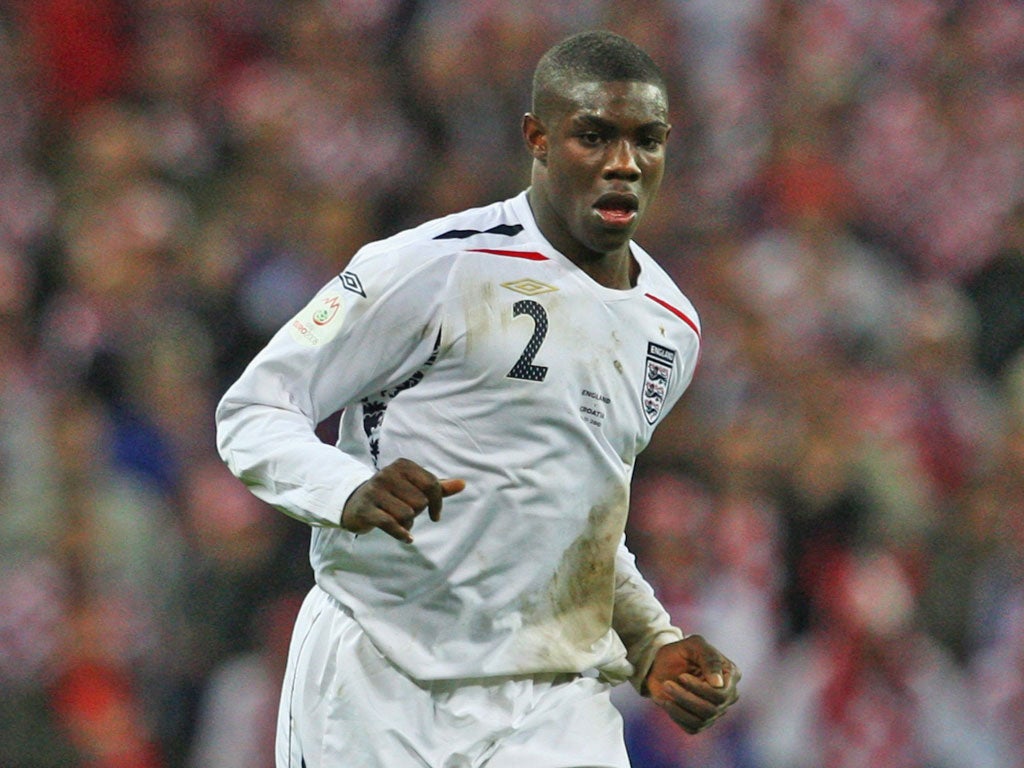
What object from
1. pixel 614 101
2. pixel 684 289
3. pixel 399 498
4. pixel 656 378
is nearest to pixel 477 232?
pixel 614 101

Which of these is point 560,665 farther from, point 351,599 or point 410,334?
point 410,334

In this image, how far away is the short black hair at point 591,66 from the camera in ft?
13.0

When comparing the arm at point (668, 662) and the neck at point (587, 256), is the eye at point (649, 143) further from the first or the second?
the arm at point (668, 662)

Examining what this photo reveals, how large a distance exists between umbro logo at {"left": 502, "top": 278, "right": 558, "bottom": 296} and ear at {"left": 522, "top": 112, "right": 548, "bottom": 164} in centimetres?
29

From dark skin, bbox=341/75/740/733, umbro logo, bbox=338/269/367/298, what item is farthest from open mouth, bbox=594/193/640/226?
umbro logo, bbox=338/269/367/298

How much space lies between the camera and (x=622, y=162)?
12.9 feet

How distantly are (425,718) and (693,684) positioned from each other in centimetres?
56

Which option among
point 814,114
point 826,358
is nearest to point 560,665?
point 826,358

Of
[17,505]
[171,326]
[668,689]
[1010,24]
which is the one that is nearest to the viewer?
[668,689]

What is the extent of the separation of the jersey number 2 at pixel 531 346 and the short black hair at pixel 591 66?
1.44ft

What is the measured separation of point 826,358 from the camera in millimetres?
8938

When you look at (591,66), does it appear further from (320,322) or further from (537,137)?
(320,322)

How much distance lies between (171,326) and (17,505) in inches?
41.0

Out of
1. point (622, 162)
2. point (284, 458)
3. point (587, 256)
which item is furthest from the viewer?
point (587, 256)
